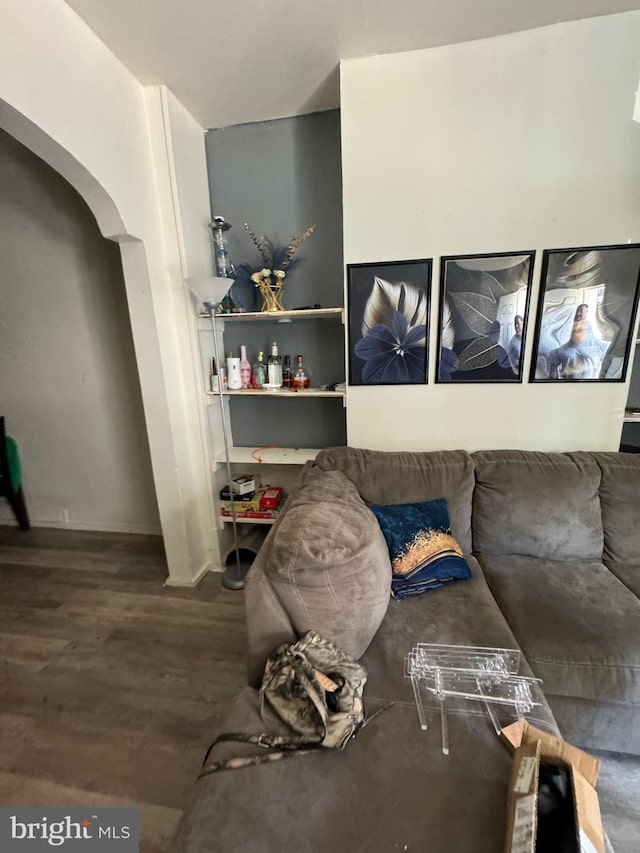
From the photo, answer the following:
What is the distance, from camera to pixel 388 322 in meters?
1.80

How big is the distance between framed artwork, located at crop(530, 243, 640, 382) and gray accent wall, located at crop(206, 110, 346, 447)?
1056 millimetres

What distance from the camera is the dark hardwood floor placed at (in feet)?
3.74

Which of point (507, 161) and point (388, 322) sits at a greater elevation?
point (507, 161)

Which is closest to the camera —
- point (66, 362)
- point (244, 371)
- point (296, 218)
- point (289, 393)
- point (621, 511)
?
point (621, 511)

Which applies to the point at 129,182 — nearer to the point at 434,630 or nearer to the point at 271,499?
the point at 271,499

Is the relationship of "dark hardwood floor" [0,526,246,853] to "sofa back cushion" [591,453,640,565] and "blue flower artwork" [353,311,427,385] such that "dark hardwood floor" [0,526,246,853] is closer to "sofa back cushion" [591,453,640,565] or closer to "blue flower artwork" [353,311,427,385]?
"blue flower artwork" [353,311,427,385]

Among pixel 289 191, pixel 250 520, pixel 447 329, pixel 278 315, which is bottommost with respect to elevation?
pixel 250 520

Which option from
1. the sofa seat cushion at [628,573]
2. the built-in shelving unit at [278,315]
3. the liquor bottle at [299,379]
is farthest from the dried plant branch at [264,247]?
the sofa seat cushion at [628,573]

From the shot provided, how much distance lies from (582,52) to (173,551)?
3.09m

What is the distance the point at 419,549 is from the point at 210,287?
1.50 metres

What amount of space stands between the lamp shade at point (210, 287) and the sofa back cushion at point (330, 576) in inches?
45.3

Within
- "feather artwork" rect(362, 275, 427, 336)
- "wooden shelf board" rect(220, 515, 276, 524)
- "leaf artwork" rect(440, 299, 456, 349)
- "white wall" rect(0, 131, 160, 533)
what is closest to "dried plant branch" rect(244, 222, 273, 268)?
"feather artwork" rect(362, 275, 427, 336)

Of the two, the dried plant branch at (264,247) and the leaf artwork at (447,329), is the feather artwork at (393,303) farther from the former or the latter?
the dried plant branch at (264,247)

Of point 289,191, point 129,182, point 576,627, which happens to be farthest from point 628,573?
point 129,182
